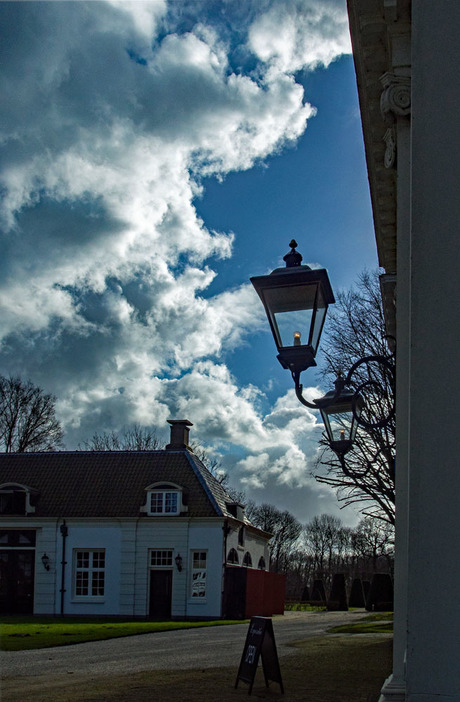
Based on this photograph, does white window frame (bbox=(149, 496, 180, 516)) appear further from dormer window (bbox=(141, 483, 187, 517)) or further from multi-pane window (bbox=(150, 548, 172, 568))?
multi-pane window (bbox=(150, 548, 172, 568))

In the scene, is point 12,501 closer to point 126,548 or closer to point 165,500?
point 126,548

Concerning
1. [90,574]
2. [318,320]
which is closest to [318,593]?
[90,574]

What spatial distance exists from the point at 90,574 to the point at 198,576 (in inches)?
184

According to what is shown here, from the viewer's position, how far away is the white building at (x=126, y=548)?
31859mm

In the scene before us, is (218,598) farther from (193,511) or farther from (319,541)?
(319,541)

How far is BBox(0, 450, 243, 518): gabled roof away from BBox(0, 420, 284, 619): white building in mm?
58

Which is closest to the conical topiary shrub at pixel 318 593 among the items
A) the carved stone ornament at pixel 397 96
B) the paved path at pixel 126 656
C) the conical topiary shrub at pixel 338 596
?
the conical topiary shrub at pixel 338 596

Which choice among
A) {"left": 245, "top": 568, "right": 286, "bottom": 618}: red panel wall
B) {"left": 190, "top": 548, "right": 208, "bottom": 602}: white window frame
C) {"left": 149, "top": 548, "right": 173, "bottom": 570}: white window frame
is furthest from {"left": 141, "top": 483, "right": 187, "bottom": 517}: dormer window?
{"left": 245, "top": 568, "right": 286, "bottom": 618}: red panel wall

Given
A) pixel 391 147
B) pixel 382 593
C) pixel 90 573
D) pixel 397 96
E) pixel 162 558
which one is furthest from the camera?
pixel 382 593

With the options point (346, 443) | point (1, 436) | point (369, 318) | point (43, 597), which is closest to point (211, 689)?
point (346, 443)

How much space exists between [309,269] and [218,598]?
27519 mm

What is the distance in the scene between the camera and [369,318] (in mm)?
22797

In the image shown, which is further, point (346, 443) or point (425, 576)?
point (346, 443)

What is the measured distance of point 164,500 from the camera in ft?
108
